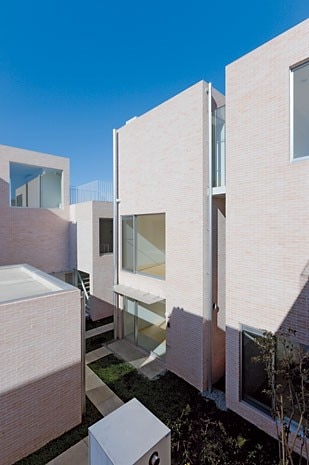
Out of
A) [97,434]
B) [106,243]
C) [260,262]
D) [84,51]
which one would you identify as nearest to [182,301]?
[260,262]

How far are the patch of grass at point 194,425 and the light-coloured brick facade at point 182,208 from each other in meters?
0.76

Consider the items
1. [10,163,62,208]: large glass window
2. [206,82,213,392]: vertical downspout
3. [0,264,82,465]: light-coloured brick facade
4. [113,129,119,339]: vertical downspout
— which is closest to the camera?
[0,264,82,465]: light-coloured brick facade

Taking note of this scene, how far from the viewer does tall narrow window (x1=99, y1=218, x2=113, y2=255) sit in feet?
45.4

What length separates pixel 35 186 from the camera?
48.8 ft

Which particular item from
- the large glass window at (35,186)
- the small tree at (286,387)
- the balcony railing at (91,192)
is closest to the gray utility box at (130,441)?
the small tree at (286,387)

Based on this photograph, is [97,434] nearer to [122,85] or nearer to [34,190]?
[34,190]

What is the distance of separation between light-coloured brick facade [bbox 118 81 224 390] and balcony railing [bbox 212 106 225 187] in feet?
1.14

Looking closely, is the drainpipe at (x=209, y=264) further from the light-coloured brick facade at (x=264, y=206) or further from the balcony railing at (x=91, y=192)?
the balcony railing at (x=91, y=192)

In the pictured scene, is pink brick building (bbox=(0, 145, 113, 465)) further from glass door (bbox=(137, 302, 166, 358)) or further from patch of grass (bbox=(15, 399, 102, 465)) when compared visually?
glass door (bbox=(137, 302, 166, 358))

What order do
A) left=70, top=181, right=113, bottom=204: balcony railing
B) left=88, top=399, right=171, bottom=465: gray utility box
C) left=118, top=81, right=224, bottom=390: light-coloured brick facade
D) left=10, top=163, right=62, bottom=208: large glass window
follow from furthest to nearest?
left=70, top=181, right=113, bottom=204: balcony railing < left=10, top=163, right=62, bottom=208: large glass window < left=118, top=81, right=224, bottom=390: light-coloured brick facade < left=88, top=399, right=171, bottom=465: gray utility box

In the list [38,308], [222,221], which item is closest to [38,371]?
[38,308]

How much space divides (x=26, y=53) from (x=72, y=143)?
6.58 metres

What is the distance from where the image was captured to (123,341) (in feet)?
36.8

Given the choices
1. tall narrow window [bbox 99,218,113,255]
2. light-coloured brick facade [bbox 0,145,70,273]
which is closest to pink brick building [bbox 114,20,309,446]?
tall narrow window [bbox 99,218,113,255]
